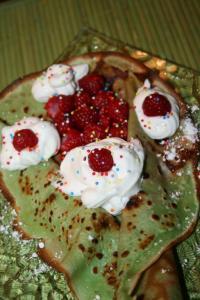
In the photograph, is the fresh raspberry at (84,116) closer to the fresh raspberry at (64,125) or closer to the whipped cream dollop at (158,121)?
the fresh raspberry at (64,125)

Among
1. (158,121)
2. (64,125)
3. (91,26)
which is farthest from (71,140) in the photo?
(91,26)

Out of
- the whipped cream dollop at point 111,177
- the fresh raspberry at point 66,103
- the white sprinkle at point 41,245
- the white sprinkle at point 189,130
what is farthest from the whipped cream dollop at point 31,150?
the white sprinkle at point 189,130

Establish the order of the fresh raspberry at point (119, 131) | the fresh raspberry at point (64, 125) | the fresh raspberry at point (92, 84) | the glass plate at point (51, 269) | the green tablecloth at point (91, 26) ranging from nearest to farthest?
the glass plate at point (51, 269)
the fresh raspberry at point (119, 131)
the fresh raspberry at point (64, 125)
the fresh raspberry at point (92, 84)
the green tablecloth at point (91, 26)

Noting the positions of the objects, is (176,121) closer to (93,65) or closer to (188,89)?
(188,89)

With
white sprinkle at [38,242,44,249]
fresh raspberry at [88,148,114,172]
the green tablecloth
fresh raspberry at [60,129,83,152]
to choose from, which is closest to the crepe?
white sprinkle at [38,242,44,249]

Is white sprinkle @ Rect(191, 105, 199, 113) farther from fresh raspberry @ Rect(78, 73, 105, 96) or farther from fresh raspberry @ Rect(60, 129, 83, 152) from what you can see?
fresh raspberry @ Rect(60, 129, 83, 152)

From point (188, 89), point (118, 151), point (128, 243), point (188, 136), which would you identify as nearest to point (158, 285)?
point (128, 243)
